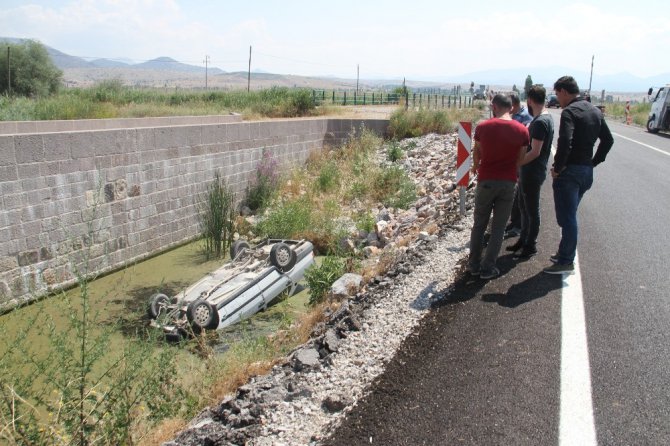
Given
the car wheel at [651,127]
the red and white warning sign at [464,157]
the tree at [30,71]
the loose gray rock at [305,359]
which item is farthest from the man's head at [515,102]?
the tree at [30,71]

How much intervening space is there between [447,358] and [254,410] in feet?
5.07

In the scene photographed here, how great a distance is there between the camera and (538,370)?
463cm

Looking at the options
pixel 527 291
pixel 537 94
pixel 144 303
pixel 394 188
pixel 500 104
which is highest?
pixel 537 94

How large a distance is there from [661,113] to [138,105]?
24.7 m

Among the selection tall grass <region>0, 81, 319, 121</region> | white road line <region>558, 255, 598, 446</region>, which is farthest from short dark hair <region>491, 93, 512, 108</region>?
tall grass <region>0, 81, 319, 121</region>

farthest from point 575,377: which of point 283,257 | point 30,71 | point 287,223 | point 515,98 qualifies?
point 30,71

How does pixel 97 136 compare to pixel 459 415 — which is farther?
pixel 97 136

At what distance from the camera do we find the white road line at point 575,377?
384 cm

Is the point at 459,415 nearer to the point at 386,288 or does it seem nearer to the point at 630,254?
the point at 386,288

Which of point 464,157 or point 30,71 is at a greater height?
point 30,71

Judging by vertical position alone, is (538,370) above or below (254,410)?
above

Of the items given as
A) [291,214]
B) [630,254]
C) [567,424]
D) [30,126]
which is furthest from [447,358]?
[30,126]

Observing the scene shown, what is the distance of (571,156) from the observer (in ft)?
21.8

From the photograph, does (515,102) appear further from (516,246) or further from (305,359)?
(305,359)
